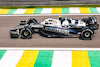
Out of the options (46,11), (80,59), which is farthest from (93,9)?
(80,59)

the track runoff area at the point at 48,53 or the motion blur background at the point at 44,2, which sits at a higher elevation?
the motion blur background at the point at 44,2

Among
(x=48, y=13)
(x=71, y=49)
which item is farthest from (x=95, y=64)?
(x=48, y=13)

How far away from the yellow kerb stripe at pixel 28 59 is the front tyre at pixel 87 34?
410cm

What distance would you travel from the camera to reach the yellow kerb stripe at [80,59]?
38.0 feet

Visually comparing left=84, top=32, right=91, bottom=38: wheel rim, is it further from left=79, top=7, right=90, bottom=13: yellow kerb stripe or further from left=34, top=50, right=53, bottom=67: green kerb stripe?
left=79, top=7, right=90, bottom=13: yellow kerb stripe

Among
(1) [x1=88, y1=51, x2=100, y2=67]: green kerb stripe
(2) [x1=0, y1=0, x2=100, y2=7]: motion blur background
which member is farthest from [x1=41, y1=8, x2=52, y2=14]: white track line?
(1) [x1=88, y1=51, x2=100, y2=67]: green kerb stripe

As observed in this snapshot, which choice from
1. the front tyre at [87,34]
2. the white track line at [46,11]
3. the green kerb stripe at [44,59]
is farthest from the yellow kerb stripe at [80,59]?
the white track line at [46,11]

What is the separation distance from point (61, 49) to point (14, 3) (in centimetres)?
1409

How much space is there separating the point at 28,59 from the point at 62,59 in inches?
87.9

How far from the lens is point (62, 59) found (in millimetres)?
12242

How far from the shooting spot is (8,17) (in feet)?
71.3

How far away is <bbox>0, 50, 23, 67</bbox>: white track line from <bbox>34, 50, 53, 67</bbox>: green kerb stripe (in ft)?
4.47

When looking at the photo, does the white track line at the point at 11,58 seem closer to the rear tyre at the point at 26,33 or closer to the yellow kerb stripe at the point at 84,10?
the rear tyre at the point at 26,33

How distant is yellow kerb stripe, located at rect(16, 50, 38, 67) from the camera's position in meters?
11.8
